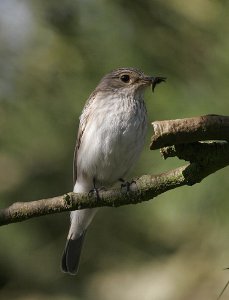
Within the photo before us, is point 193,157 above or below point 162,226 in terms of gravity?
below

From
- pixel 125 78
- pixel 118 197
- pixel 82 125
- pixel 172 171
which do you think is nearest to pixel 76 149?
pixel 82 125

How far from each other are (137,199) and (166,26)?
776 millimetres

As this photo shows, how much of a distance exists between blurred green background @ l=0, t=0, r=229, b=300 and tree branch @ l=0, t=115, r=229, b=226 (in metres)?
0.10

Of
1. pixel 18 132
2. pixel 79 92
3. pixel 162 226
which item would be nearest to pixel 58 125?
pixel 18 132

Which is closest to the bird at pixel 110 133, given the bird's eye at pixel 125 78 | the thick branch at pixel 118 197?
the bird's eye at pixel 125 78

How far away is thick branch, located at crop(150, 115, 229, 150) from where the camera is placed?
255 centimetres

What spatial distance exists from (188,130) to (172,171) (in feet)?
1.91

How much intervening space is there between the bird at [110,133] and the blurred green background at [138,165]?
0.44 feet

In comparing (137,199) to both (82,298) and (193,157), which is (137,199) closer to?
(193,157)

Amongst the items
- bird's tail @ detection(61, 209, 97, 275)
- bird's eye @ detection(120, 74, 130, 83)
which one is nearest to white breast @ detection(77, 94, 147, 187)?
bird's eye @ detection(120, 74, 130, 83)

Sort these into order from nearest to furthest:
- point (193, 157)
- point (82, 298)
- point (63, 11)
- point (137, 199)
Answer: point (193, 157)
point (137, 199)
point (63, 11)
point (82, 298)

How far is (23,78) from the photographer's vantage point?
165 inches

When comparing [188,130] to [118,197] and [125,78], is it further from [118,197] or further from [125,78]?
[125,78]

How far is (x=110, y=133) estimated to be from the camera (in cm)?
441
